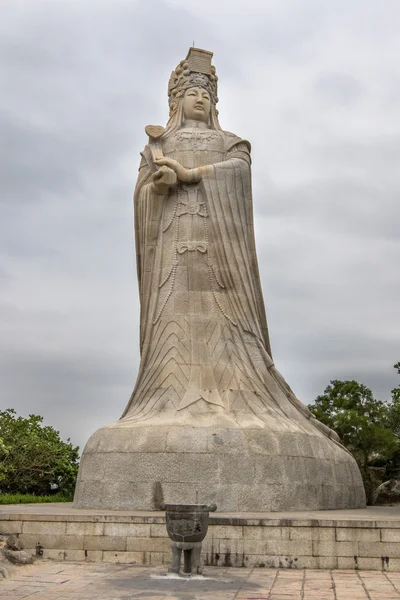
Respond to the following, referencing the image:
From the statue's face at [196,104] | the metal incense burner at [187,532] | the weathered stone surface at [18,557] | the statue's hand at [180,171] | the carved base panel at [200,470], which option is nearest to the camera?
the metal incense burner at [187,532]

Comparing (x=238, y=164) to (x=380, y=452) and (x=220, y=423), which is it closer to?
(x=220, y=423)

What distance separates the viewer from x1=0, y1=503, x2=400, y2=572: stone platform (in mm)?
9156

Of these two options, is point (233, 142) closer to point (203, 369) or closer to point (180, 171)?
point (180, 171)

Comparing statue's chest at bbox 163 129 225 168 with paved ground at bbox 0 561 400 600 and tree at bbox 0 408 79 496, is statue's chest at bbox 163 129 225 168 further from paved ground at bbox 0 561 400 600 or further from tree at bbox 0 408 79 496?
tree at bbox 0 408 79 496

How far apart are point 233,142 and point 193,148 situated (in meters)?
0.85

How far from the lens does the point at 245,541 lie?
9.38 metres

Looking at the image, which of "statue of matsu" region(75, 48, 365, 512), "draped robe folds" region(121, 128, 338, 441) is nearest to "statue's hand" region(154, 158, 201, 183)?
"statue of matsu" region(75, 48, 365, 512)

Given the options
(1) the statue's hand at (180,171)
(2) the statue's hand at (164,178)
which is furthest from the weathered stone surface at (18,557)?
(1) the statue's hand at (180,171)

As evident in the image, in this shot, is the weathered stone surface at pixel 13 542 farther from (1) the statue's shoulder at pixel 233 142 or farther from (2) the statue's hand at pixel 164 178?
(1) the statue's shoulder at pixel 233 142

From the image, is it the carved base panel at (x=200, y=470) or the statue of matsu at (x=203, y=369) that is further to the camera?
the statue of matsu at (x=203, y=369)

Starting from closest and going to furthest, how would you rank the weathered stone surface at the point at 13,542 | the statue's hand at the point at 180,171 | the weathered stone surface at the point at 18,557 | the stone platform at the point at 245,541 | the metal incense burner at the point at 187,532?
the metal incense burner at the point at 187,532, the weathered stone surface at the point at 18,557, the stone platform at the point at 245,541, the weathered stone surface at the point at 13,542, the statue's hand at the point at 180,171

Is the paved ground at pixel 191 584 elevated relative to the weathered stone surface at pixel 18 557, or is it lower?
lower

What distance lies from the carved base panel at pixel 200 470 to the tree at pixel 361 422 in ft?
31.7

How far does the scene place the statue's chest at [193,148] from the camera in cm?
1477
